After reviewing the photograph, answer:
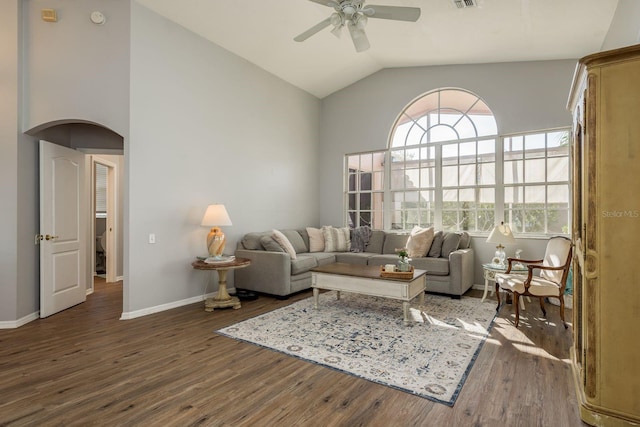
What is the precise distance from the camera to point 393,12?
3.13 metres

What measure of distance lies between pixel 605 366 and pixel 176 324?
144 inches

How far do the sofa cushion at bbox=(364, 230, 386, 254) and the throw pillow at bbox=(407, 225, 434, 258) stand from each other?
0.77 m

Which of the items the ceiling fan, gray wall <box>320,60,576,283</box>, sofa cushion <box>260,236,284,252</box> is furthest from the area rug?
the ceiling fan

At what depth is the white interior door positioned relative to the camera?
3.98 metres

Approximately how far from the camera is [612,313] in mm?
1888

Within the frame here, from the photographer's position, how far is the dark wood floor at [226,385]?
79.9 inches

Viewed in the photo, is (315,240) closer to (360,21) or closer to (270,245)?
(270,245)

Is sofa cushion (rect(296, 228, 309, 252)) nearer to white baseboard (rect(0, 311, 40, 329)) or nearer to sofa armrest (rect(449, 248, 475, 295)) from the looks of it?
sofa armrest (rect(449, 248, 475, 295))

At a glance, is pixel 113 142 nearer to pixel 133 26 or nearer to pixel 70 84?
pixel 70 84

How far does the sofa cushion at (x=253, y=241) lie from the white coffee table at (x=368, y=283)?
1.23 meters

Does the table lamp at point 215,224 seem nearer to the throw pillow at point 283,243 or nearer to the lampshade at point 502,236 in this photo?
the throw pillow at point 283,243

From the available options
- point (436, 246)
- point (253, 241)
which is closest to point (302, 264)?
point (253, 241)

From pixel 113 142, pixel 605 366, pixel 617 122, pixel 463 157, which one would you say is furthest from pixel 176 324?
pixel 463 157

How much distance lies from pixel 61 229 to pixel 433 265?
493cm
